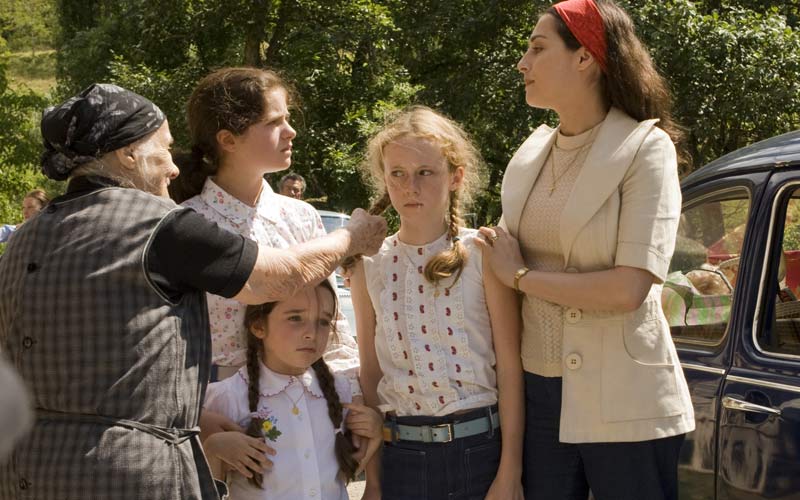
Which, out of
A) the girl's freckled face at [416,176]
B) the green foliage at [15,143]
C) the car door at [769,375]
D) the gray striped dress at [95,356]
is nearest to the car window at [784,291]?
the car door at [769,375]

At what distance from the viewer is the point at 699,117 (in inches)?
534

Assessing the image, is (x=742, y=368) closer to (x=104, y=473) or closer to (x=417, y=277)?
(x=417, y=277)

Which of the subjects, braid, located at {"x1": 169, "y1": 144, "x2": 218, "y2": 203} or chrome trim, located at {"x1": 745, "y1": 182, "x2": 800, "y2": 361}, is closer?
braid, located at {"x1": 169, "y1": 144, "x2": 218, "y2": 203}

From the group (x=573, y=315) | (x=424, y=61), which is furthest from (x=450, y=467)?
(x=424, y=61)

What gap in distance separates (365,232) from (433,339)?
38 centimetres

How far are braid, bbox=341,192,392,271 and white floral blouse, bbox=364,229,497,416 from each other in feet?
0.37

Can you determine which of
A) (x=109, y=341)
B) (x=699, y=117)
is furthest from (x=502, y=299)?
(x=699, y=117)

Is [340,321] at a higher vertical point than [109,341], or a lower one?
lower

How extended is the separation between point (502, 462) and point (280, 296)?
0.81 m

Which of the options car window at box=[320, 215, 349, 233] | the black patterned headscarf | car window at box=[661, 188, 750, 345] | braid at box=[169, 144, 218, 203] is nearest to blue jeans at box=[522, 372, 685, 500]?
car window at box=[661, 188, 750, 345]

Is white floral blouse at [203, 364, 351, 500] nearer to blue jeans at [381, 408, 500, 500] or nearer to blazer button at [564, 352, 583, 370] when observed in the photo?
blue jeans at [381, 408, 500, 500]

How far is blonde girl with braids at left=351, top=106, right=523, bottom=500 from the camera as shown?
2.74 m

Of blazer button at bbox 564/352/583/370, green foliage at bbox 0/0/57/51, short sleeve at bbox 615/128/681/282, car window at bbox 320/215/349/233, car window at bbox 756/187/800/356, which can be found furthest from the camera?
green foliage at bbox 0/0/57/51

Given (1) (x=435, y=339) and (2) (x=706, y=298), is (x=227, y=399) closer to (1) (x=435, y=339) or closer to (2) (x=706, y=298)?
(1) (x=435, y=339)
